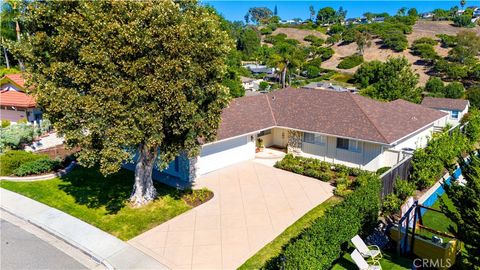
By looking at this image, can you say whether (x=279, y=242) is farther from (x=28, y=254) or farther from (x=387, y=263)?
(x=28, y=254)

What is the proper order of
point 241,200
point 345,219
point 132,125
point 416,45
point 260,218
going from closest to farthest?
1. point 345,219
2. point 132,125
3. point 260,218
4. point 241,200
5. point 416,45

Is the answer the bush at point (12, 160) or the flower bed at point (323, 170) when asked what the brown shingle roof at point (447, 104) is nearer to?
the flower bed at point (323, 170)

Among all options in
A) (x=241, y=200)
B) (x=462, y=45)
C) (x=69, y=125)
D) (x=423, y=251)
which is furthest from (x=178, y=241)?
(x=462, y=45)

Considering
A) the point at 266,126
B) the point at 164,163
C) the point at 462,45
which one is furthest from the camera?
the point at 462,45

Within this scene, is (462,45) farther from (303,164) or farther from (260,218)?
(260,218)

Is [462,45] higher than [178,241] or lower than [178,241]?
higher

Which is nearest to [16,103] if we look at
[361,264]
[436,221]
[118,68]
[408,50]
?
[118,68]
